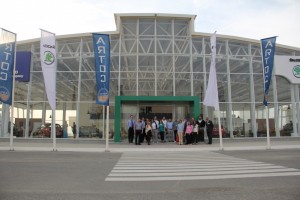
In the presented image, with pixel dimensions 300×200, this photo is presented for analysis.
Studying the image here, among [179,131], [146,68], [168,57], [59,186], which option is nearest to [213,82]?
[179,131]

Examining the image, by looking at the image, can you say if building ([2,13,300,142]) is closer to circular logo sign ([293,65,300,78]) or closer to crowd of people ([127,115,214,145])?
circular logo sign ([293,65,300,78])

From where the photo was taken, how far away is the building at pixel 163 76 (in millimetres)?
25094

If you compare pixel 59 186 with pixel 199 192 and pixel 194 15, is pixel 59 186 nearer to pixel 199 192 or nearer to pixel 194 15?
pixel 199 192

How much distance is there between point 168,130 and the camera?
867 inches

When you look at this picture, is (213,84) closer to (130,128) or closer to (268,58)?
(268,58)

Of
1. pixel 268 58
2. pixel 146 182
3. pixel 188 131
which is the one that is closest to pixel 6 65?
pixel 188 131

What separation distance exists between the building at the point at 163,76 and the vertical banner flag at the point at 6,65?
7892mm

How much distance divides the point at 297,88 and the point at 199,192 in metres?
23.4

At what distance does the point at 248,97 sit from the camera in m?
26.2

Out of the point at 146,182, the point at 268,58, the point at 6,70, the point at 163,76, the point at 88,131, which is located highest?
the point at 163,76

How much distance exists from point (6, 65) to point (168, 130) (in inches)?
413

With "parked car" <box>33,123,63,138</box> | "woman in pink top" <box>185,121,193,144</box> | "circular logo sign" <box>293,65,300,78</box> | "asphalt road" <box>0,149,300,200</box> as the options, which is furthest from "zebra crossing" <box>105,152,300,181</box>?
"circular logo sign" <box>293,65,300,78</box>

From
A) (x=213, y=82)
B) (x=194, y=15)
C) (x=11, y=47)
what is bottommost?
(x=213, y=82)

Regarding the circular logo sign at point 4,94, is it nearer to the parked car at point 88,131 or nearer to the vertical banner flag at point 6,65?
the vertical banner flag at point 6,65
